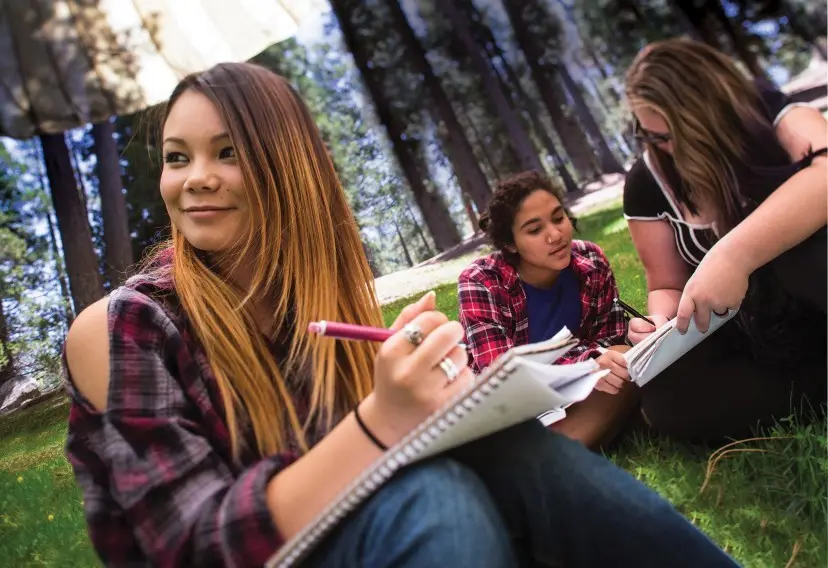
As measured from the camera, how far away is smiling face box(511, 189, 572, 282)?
722 millimetres

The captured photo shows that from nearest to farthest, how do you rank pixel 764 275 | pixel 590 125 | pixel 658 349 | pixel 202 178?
pixel 202 178 → pixel 658 349 → pixel 764 275 → pixel 590 125

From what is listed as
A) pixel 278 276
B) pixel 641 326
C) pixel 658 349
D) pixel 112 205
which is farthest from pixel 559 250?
pixel 112 205

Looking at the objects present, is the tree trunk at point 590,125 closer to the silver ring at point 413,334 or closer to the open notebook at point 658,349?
the open notebook at point 658,349

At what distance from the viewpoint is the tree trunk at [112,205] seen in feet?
2.15

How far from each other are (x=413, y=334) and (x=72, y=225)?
0.54m

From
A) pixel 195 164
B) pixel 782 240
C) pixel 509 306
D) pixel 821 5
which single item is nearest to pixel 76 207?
pixel 195 164

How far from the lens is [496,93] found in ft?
2.91

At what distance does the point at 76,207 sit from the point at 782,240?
2.37ft

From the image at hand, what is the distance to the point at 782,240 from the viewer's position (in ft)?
1.87

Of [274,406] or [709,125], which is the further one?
[709,125]

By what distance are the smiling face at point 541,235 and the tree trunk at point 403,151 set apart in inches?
3.6

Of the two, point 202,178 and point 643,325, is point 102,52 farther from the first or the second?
point 643,325

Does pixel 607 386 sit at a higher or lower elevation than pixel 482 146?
lower

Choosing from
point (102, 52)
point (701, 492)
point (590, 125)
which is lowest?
point (701, 492)
